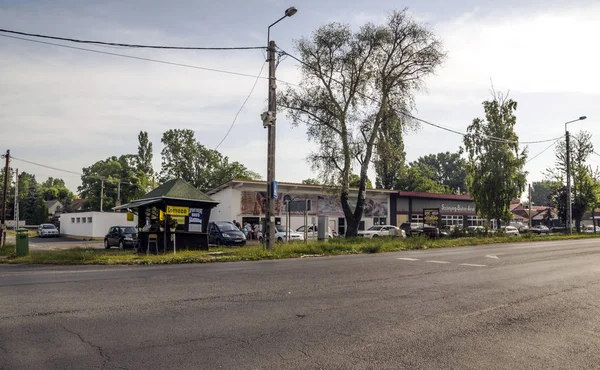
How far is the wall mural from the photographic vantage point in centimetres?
4088

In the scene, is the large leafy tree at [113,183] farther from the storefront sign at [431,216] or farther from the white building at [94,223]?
the storefront sign at [431,216]

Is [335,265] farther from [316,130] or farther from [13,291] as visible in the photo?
[316,130]

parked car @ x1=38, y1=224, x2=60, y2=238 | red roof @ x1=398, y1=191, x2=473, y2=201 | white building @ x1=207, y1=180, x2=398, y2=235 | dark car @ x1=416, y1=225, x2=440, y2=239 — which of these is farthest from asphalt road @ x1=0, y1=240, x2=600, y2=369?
parked car @ x1=38, y1=224, x2=60, y2=238

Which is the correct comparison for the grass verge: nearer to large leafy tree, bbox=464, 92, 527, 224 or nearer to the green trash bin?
the green trash bin

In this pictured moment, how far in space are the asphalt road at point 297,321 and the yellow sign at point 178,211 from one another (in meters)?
8.20

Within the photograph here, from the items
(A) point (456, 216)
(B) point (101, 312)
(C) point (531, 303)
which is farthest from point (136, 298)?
(A) point (456, 216)

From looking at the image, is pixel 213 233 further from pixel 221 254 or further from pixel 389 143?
pixel 389 143

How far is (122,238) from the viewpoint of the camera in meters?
28.9

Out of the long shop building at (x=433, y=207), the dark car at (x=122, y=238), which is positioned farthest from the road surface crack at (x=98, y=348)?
the long shop building at (x=433, y=207)

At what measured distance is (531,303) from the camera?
28.7ft

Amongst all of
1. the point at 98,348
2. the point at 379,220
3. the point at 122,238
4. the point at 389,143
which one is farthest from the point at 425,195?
the point at 98,348

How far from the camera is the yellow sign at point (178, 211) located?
20.2 m

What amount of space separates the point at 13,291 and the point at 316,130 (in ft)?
81.6

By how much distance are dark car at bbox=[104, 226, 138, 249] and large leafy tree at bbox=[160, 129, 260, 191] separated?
4402cm
